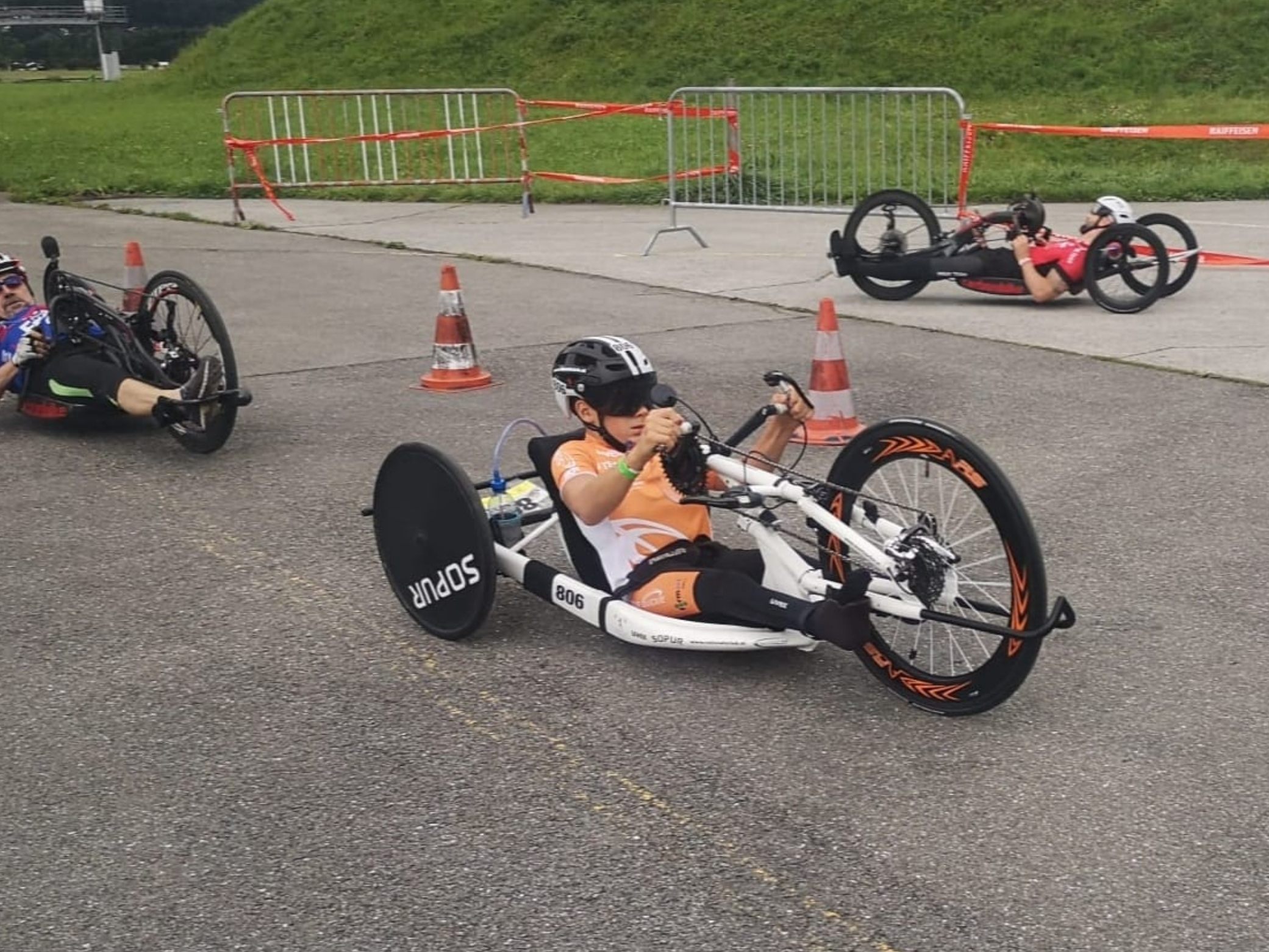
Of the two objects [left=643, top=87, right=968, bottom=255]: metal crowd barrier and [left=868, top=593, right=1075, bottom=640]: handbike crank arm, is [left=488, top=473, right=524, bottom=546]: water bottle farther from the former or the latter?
[left=643, top=87, right=968, bottom=255]: metal crowd barrier

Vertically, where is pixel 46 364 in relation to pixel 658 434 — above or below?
below

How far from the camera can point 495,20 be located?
34688 millimetres

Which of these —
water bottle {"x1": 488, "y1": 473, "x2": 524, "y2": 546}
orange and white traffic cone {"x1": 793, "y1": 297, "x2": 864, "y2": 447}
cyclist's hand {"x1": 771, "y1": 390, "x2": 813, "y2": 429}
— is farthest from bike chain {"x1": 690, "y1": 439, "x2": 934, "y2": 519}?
orange and white traffic cone {"x1": 793, "y1": 297, "x2": 864, "y2": 447}

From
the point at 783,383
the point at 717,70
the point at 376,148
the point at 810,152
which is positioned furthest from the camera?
the point at 717,70

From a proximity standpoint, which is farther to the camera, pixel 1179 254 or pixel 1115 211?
pixel 1179 254

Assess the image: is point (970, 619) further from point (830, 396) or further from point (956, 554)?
point (830, 396)

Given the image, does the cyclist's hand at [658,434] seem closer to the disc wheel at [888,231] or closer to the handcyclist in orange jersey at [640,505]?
the handcyclist in orange jersey at [640,505]

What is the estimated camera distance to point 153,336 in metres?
7.62

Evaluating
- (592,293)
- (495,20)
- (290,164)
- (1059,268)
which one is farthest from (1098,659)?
(495,20)

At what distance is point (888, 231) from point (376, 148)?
12885 mm

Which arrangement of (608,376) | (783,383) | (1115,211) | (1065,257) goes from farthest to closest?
(1065,257), (1115,211), (608,376), (783,383)

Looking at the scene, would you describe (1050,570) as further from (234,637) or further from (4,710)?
(4,710)

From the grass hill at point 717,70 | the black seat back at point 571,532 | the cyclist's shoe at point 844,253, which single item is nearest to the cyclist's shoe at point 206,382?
the black seat back at point 571,532

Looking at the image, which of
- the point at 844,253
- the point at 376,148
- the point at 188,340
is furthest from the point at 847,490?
the point at 376,148
